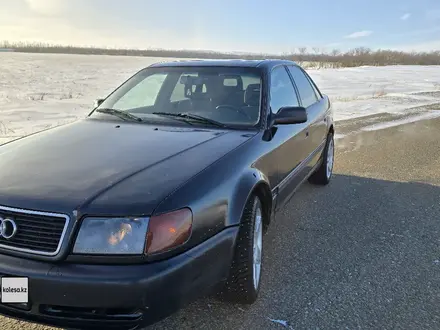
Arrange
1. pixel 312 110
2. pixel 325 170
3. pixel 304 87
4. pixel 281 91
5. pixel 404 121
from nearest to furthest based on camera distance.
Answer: pixel 281 91 → pixel 312 110 → pixel 304 87 → pixel 325 170 → pixel 404 121

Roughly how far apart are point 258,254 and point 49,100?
12809mm

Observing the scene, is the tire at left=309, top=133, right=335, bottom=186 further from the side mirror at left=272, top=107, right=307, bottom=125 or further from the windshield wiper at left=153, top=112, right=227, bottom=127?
the windshield wiper at left=153, top=112, right=227, bottom=127

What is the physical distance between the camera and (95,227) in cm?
192

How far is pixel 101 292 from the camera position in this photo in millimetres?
1854

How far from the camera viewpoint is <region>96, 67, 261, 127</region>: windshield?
3416 mm

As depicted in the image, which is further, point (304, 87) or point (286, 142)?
point (304, 87)

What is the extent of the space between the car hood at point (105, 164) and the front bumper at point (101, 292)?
261 millimetres

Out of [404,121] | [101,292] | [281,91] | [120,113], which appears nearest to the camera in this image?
[101,292]

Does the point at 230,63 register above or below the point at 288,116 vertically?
above

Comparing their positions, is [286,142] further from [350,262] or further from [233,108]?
[350,262]

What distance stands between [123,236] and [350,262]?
207cm

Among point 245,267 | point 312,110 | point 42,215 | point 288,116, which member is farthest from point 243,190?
point 312,110

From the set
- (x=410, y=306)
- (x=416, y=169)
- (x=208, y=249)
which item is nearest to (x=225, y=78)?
(x=208, y=249)

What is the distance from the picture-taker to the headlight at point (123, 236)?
6.27 ft
